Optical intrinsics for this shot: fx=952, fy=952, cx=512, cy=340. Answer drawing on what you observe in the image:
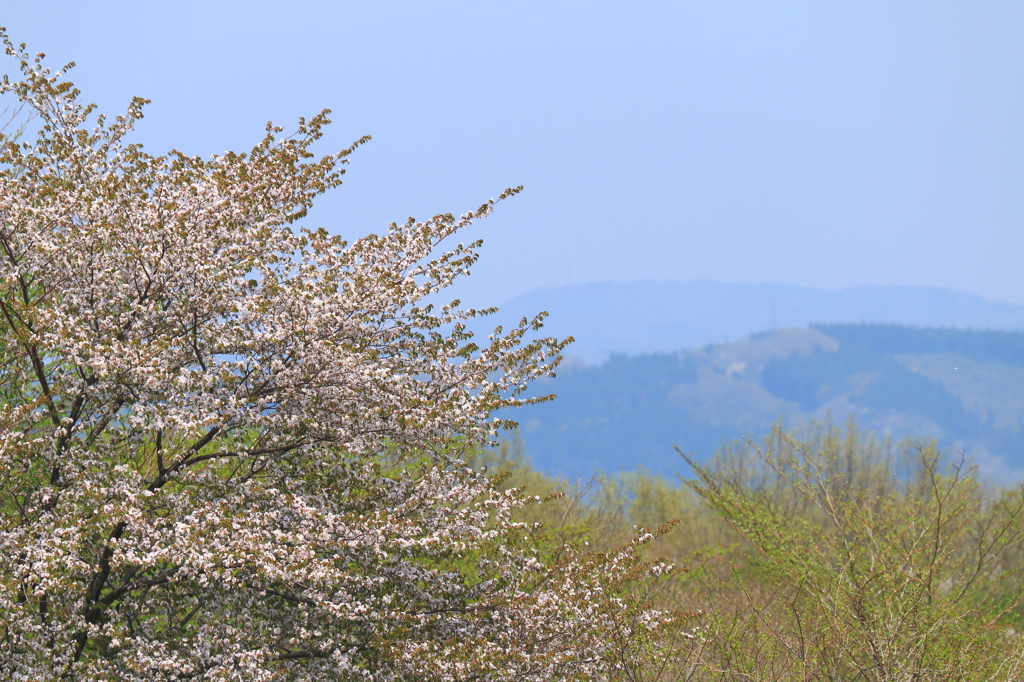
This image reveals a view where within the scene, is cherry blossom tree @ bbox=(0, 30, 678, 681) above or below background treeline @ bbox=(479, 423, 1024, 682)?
above

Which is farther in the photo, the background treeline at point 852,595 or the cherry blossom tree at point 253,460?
the background treeline at point 852,595

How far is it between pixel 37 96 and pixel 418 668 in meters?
7.98

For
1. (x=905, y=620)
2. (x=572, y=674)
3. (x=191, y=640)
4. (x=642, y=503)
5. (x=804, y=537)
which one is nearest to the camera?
(x=191, y=640)

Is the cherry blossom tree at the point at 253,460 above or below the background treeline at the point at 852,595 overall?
above

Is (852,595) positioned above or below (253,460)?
below

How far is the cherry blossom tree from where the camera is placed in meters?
8.28

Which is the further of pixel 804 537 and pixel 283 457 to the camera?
pixel 804 537

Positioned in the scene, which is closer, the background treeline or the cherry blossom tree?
the cherry blossom tree

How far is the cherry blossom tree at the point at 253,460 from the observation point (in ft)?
27.2

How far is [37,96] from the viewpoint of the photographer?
36.9 feet

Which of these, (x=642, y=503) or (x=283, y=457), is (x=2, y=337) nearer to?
(x=283, y=457)

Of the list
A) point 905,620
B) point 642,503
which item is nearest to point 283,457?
point 905,620

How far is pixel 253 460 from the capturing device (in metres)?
9.71

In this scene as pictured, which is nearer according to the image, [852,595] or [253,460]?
[253,460]
